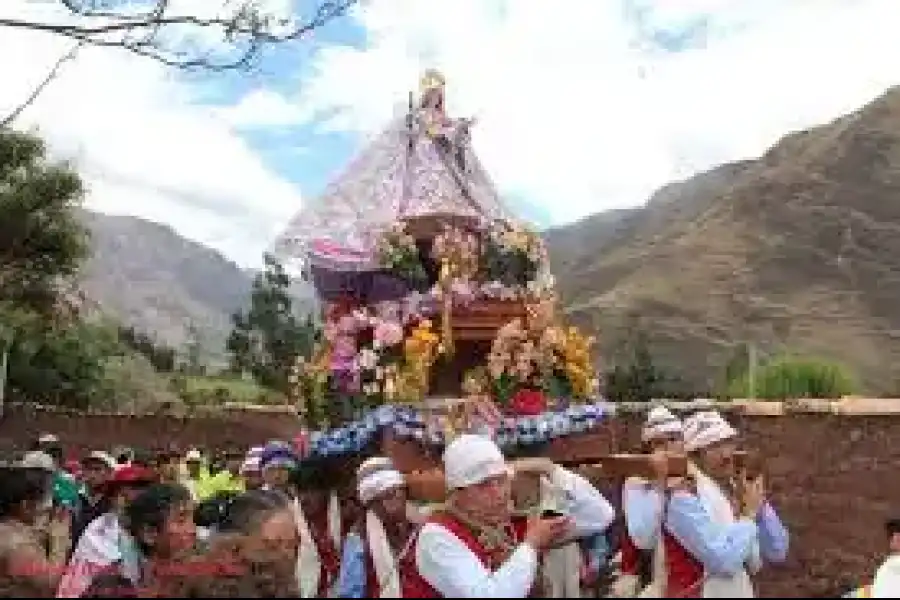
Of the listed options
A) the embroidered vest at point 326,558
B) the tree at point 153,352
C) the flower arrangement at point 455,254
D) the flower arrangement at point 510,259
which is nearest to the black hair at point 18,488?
the embroidered vest at point 326,558

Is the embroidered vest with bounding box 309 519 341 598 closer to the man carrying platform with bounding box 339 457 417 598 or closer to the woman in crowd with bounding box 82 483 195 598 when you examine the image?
the man carrying platform with bounding box 339 457 417 598

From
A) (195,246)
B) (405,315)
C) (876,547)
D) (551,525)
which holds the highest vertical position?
(195,246)

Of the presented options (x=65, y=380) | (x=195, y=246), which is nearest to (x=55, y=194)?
(x=65, y=380)

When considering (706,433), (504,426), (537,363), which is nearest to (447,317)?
(537,363)

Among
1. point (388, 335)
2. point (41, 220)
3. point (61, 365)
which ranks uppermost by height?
point (41, 220)

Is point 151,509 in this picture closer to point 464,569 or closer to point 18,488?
point 18,488

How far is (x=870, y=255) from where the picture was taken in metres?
63.4

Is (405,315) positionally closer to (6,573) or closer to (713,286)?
(6,573)

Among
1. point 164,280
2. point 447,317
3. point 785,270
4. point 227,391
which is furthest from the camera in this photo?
point 164,280

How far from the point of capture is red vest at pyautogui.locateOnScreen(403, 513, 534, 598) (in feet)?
13.8

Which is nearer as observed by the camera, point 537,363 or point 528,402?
point 528,402

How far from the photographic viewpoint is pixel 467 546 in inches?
165

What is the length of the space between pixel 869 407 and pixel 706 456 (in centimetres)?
610

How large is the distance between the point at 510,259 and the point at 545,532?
824 cm
